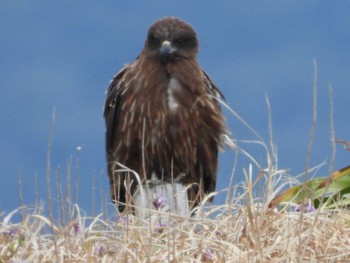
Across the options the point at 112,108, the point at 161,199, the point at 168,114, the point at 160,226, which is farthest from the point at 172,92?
the point at 160,226

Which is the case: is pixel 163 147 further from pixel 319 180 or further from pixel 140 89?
pixel 319 180

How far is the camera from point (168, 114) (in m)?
7.80

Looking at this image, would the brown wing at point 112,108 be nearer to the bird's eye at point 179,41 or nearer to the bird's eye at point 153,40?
the bird's eye at point 153,40

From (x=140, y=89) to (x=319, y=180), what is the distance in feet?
5.29

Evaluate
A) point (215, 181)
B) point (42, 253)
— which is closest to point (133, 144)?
point (215, 181)

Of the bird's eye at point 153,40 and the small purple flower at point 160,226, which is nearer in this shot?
the small purple flower at point 160,226

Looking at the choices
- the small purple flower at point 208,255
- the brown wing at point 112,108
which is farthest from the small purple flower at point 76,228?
the brown wing at point 112,108

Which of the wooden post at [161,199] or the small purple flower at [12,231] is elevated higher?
the small purple flower at [12,231]

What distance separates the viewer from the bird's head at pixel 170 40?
791 centimetres

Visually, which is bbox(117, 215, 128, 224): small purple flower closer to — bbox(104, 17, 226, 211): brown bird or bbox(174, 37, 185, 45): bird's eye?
bbox(104, 17, 226, 211): brown bird

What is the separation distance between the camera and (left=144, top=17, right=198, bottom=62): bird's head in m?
7.91

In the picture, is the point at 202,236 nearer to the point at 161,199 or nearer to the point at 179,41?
the point at 161,199

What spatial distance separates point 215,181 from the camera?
826cm

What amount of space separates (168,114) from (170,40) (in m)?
0.58
